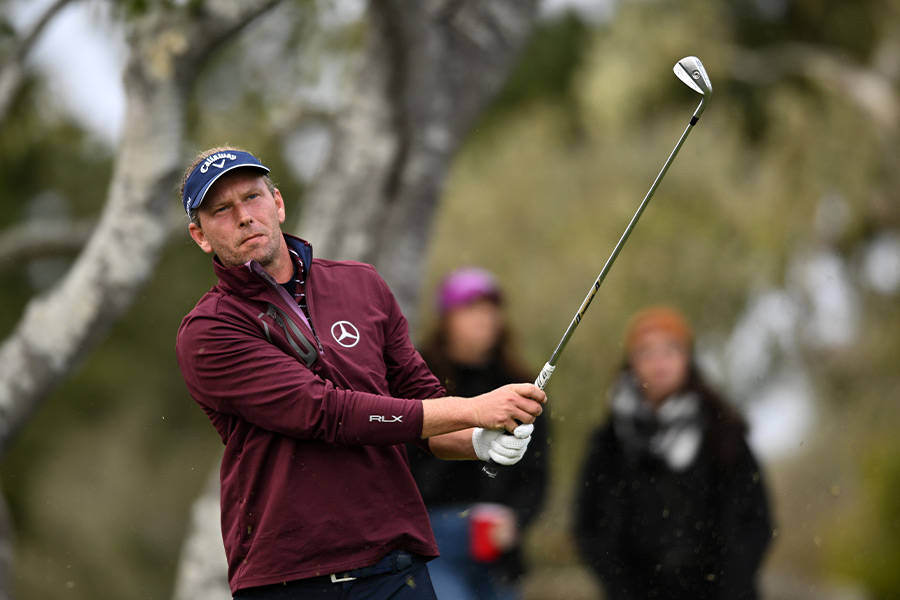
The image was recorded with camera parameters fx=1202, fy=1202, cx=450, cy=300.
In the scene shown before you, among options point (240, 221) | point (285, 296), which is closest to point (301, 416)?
point (285, 296)

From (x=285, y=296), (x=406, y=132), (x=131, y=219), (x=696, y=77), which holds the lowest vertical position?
(x=285, y=296)

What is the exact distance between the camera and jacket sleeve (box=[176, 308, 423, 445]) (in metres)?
2.83

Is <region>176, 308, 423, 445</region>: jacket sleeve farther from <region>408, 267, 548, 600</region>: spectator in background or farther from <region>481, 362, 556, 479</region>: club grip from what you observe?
<region>408, 267, 548, 600</region>: spectator in background

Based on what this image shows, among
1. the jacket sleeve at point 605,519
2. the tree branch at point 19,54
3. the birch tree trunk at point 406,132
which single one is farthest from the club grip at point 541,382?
the tree branch at point 19,54

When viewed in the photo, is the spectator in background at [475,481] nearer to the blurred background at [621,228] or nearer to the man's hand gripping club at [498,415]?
the man's hand gripping club at [498,415]

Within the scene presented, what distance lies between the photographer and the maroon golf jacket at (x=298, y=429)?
112 inches

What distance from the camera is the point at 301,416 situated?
9.27 feet

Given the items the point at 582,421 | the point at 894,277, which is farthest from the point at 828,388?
the point at 582,421

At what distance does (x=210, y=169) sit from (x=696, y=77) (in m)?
1.40

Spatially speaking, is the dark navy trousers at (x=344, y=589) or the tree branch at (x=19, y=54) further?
the tree branch at (x=19, y=54)

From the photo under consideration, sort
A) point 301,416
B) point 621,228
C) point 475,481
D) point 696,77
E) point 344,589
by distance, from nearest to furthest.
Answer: point 301,416
point 344,589
point 696,77
point 475,481
point 621,228

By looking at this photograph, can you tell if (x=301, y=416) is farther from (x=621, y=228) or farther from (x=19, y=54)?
(x=621, y=228)

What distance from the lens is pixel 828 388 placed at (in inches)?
459

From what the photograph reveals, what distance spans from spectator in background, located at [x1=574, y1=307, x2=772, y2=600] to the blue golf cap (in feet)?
7.98
